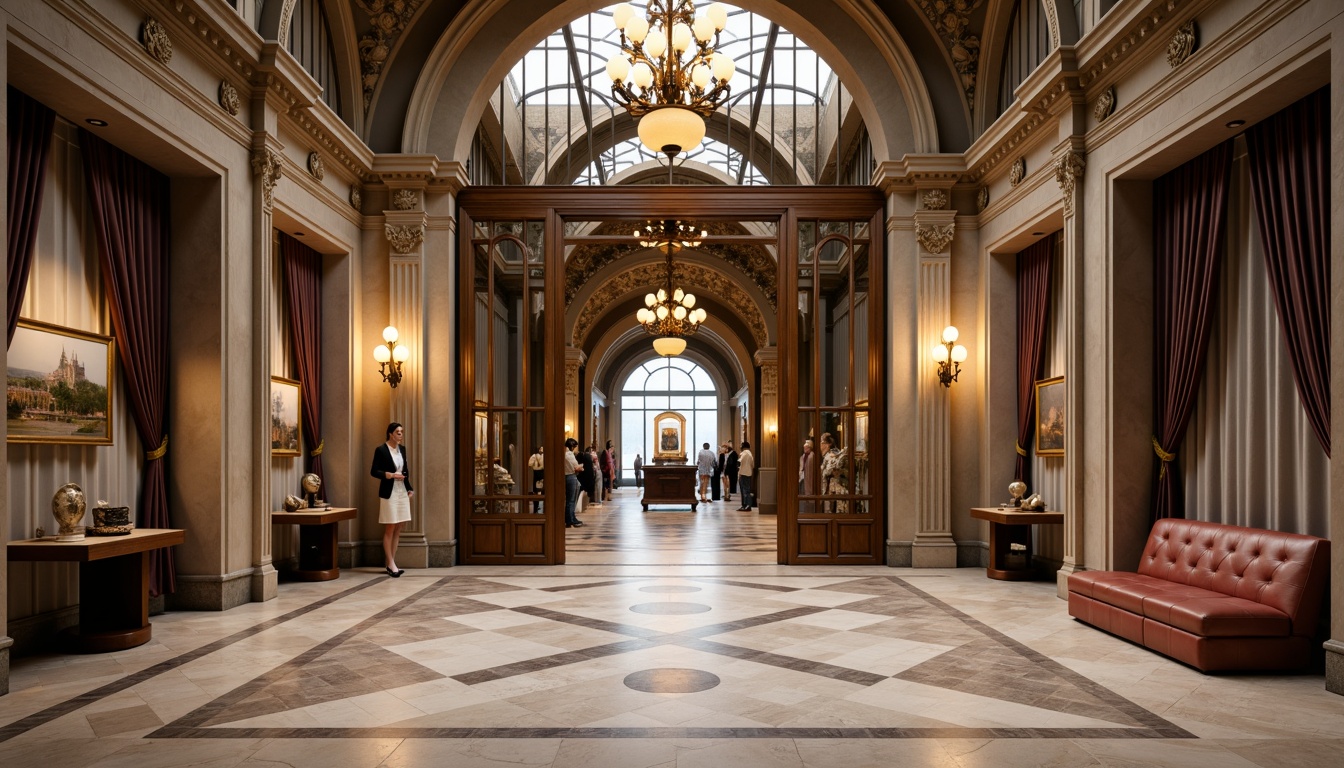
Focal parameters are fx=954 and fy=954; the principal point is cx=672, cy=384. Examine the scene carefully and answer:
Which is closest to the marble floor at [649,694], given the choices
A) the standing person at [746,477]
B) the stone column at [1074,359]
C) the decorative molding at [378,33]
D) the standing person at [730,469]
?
the stone column at [1074,359]

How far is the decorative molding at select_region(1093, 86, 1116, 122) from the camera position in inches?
304

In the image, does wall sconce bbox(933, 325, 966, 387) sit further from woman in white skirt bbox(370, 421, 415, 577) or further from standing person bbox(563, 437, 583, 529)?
standing person bbox(563, 437, 583, 529)

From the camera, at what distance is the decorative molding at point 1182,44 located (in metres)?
6.55

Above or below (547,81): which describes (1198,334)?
below

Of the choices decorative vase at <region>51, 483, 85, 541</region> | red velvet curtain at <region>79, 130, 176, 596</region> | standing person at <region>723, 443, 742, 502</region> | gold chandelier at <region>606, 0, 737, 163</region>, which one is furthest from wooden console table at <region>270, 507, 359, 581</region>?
standing person at <region>723, 443, 742, 502</region>

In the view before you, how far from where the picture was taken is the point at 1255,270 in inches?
258

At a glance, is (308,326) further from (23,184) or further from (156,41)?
(23,184)

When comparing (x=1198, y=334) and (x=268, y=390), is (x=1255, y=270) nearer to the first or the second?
(x=1198, y=334)

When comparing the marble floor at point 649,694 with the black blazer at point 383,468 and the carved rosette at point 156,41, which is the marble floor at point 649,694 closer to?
the black blazer at point 383,468

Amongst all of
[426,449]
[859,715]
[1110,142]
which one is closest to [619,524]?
[426,449]

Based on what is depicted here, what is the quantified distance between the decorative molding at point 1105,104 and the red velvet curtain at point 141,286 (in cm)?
764

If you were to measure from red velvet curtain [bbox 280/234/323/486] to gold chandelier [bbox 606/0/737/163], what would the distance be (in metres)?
3.89

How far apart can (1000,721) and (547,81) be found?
11972 millimetres

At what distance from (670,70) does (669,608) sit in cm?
443
